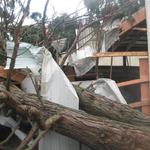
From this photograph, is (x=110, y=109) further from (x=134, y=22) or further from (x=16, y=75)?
(x=134, y=22)

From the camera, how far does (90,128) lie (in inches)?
158

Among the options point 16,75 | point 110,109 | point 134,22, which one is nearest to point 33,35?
point 134,22

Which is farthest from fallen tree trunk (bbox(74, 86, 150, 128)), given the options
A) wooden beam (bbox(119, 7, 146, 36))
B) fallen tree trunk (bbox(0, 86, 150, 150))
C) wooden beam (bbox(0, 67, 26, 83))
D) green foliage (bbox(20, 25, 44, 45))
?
green foliage (bbox(20, 25, 44, 45))

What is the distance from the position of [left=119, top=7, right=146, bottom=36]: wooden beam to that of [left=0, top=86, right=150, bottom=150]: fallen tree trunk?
3.70m

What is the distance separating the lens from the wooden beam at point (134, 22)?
7391 mm

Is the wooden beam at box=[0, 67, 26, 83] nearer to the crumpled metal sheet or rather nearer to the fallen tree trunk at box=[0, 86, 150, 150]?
the fallen tree trunk at box=[0, 86, 150, 150]

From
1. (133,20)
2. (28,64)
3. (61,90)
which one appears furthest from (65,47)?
(61,90)

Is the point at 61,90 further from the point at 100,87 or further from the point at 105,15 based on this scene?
the point at 105,15

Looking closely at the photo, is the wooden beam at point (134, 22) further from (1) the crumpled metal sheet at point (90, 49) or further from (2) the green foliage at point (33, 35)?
(2) the green foliage at point (33, 35)

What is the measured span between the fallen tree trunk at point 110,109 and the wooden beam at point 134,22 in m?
2.78

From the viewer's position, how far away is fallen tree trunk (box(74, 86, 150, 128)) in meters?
4.80

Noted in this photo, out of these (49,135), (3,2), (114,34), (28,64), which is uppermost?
(3,2)

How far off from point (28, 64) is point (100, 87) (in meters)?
1.26

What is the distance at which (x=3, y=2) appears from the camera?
625cm
